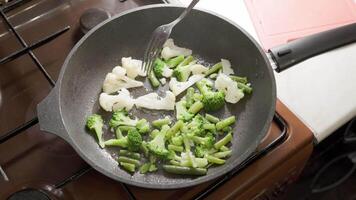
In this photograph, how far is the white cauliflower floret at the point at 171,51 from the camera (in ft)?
3.11

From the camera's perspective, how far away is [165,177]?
78cm

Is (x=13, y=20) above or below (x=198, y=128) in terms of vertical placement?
above

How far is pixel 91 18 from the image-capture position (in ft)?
3.07

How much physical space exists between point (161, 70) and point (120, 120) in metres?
0.15

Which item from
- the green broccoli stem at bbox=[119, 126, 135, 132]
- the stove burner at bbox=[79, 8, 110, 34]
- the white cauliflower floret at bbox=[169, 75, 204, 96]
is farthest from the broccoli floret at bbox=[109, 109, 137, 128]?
the stove burner at bbox=[79, 8, 110, 34]

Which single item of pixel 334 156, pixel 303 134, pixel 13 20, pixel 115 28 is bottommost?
pixel 334 156

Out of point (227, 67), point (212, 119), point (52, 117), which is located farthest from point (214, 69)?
point (52, 117)

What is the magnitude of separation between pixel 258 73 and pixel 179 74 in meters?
0.17

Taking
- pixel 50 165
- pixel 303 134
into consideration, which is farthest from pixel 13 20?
pixel 303 134

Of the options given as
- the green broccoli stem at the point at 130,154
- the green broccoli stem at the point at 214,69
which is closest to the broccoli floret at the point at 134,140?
the green broccoli stem at the point at 130,154

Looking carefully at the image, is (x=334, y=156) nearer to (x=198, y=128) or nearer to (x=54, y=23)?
(x=198, y=128)

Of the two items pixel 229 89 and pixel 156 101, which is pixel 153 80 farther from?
pixel 229 89

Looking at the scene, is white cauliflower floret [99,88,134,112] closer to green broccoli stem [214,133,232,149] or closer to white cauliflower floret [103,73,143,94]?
white cauliflower floret [103,73,143,94]

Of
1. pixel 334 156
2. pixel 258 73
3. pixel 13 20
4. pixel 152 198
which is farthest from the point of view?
pixel 334 156
